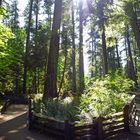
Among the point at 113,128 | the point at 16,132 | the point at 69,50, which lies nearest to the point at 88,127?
the point at 113,128

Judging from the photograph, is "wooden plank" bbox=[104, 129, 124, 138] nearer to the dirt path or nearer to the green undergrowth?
the green undergrowth

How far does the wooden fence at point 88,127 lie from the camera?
1109 centimetres

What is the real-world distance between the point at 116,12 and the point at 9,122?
1148 cm

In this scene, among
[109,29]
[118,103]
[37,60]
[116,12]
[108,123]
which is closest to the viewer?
[108,123]

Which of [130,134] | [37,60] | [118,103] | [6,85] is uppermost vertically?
[37,60]

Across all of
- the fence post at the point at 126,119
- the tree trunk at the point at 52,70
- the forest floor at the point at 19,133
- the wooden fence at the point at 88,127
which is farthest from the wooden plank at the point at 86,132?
the tree trunk at the point at 52,70

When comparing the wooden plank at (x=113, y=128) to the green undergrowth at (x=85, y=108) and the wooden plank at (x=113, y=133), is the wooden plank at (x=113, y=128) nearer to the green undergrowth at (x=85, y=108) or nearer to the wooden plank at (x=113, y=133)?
the wooden plank at (x=113, y=133)

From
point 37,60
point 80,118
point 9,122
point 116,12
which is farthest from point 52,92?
point 37,60

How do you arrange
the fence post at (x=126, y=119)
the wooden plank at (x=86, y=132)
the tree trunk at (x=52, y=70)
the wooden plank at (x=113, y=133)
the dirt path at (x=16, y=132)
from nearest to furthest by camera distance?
the wooden plank at (x=86, y=132)
the wooden plank at (x=113, y=133)
the dirt path at (x=16, y=132)
the fence post at (x=126, y=119)
the tree trunk at (x=52, y=70)

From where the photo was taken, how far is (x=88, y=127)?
11.2m

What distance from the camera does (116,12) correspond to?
2264cm

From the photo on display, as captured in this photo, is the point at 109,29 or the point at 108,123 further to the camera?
the point at 109,29

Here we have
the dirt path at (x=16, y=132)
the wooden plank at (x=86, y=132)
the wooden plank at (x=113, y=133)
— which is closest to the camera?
the wooden plank at (x=86, y=132)

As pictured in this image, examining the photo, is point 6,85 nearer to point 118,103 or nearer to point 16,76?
point 16,76
